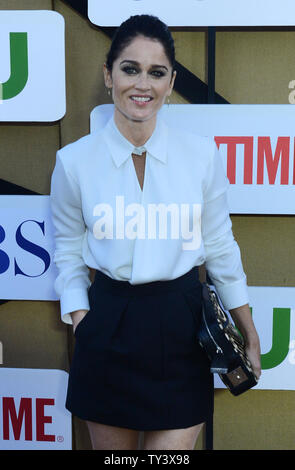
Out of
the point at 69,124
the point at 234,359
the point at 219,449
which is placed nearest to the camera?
the point at 234,359

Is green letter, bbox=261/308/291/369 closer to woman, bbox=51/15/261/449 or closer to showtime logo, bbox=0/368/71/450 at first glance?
woman, bbox=51/15/261/449

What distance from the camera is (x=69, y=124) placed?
6.02 feet

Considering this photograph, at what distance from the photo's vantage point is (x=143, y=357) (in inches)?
50.1

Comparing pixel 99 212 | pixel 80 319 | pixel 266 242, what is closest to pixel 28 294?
pixel 80 319

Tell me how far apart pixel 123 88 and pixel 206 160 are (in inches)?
10.6

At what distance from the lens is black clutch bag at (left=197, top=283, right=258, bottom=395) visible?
1.25 m

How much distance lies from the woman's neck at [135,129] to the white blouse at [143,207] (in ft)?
0.05

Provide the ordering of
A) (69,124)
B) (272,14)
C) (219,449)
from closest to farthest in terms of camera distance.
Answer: (272,14) → (69,124) → (219,449)

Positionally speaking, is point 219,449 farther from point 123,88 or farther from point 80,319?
point 123,88

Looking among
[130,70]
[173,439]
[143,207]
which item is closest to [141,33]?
[130,70]

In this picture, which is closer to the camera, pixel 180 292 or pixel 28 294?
pixel 180 292

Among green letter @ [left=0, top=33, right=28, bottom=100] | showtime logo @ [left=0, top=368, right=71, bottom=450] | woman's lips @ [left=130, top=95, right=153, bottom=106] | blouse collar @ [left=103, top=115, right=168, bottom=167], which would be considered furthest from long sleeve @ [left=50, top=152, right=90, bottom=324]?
showtime logo @ [left=0, top=368, right=71, bottom=450]

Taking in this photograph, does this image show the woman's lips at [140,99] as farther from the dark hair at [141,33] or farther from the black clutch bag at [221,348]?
the black clutch bag at [221,348]
